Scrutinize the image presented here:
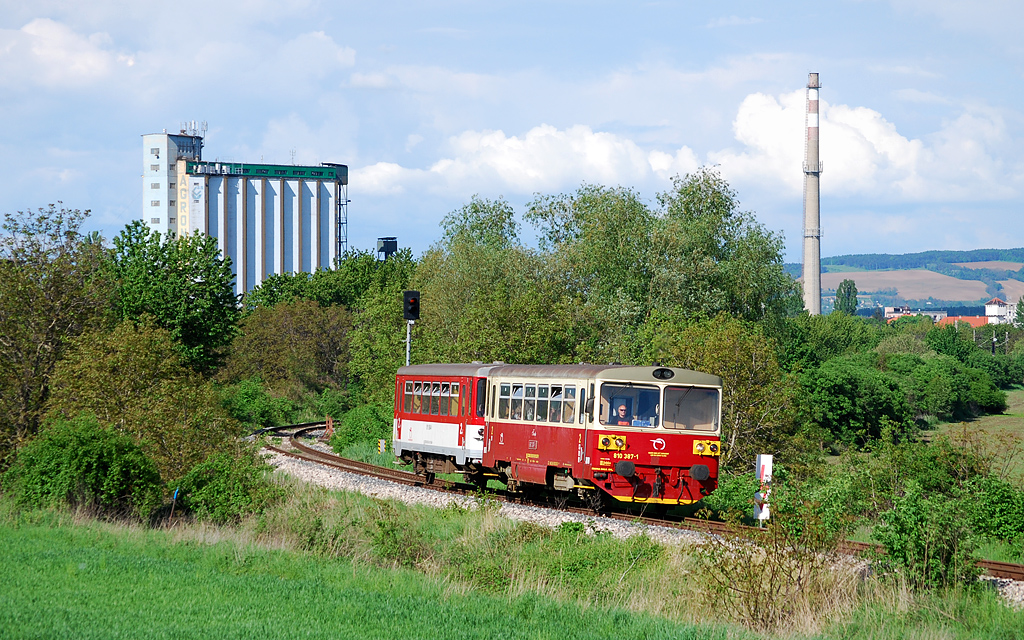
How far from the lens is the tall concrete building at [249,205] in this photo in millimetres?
124688

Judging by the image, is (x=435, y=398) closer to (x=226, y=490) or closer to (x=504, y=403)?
(x=504, y=403)

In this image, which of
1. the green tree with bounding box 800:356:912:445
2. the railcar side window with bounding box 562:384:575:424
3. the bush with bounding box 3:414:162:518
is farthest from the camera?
the green tree with bounding box 800:356:912:445

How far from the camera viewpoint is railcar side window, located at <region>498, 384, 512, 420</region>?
21.4 meters

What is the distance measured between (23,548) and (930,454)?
1630cm

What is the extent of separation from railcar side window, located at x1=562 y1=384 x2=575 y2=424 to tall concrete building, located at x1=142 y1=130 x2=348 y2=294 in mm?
108782

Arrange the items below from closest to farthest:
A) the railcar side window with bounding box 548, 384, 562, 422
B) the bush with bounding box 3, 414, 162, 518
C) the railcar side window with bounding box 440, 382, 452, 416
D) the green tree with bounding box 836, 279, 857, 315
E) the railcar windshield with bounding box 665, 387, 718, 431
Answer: the bush with bounding box 3, 414, 162, 518, the railcar windshield with bounding box 665, 387, 718, 431, the railcar side window with bounding box 548, 384, 562, 422, the railcar side window with bounding box 440, 382, 452, 416, the green tree with bounding box 836, 279, 857, 315

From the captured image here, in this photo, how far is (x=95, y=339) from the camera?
82.1 feet

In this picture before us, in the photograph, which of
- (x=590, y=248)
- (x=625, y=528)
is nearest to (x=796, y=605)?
(x=625, y=528)

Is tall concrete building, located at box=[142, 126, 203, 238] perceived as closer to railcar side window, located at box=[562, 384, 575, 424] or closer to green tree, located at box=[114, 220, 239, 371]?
green tree, located at box=[114, 220, 239, 371]

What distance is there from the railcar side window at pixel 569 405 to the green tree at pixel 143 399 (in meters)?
7.98

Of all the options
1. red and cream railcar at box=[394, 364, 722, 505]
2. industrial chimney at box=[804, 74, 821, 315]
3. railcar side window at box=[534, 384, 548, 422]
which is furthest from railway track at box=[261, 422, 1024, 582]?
industrial chimney at box=[804, 74, 821, 315]

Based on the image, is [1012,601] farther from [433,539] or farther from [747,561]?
[433,539]

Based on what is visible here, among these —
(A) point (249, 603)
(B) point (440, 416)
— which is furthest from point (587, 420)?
(A) point (249, 603)

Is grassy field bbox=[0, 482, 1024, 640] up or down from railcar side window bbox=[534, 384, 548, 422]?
down
